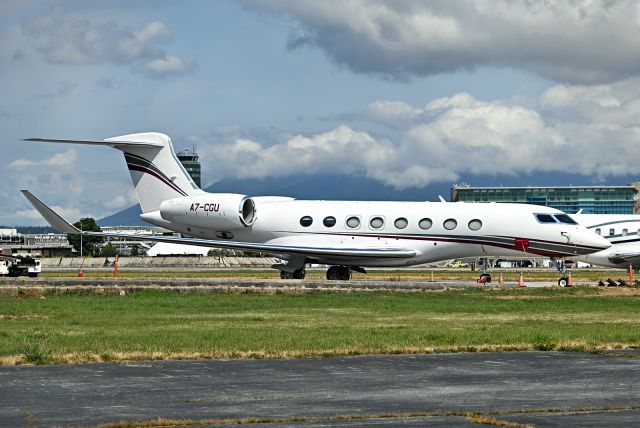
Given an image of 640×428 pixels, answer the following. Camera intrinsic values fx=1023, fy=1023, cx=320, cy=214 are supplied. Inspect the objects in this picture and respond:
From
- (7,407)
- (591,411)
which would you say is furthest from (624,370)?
(7,407)

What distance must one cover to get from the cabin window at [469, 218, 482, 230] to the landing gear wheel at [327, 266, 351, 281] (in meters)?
6.27

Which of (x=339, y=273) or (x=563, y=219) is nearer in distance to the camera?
(x=563, y=219)

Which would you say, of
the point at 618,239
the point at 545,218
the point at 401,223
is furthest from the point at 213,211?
the point at 618,239

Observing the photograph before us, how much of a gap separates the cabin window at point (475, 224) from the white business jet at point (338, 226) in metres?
0.04

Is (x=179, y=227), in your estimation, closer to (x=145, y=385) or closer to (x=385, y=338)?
(x=385, y=338)

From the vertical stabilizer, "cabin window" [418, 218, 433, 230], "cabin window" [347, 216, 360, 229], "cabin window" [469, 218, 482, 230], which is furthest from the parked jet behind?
the vertical stabilizer

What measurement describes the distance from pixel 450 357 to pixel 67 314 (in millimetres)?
13313

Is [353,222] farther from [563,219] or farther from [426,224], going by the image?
[563,219]

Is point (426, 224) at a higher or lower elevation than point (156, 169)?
lower

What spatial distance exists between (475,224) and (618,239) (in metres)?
21.0

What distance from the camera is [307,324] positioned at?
24297mm

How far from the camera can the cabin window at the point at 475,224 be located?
142 feet

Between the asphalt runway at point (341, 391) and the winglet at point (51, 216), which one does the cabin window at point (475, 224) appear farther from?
the asphalt runway at point (341, 391)

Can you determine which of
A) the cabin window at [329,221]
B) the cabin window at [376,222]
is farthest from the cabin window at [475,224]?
the cabin window at [329,221]
